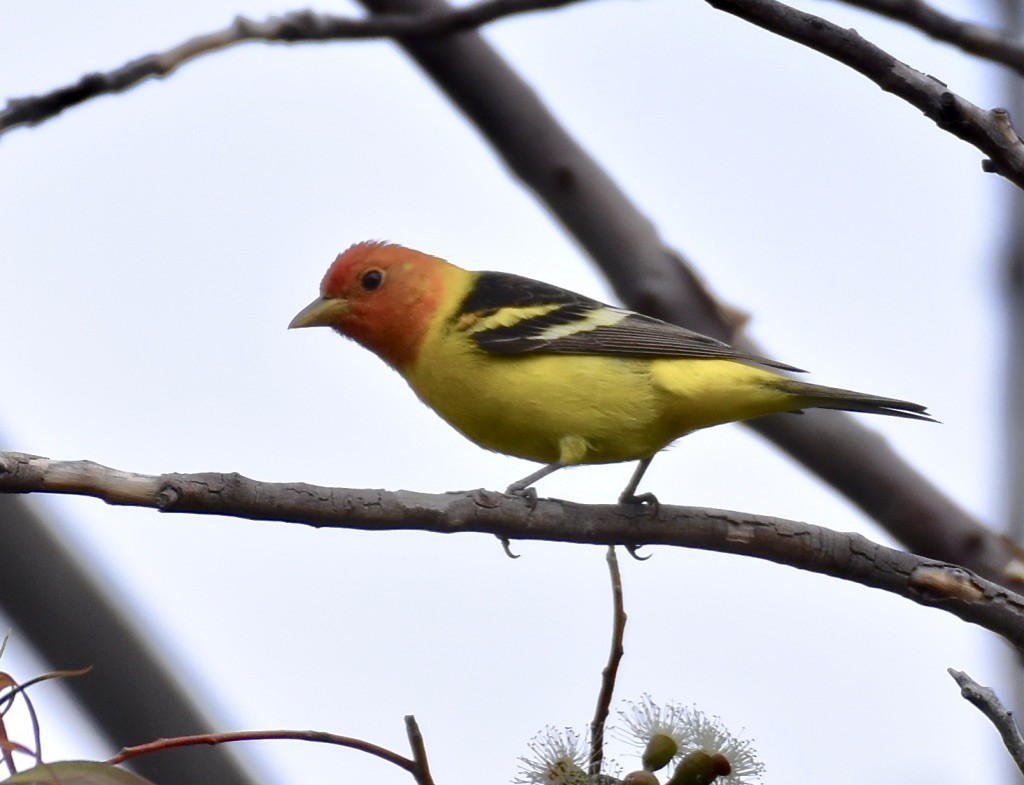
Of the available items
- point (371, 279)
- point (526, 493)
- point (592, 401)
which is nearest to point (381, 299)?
point (371, 279)

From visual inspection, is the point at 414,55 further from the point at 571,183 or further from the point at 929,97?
the point at 929,97

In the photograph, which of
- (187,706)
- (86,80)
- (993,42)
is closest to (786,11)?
(993,42)

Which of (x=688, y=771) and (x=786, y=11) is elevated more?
(x=786, y=11)

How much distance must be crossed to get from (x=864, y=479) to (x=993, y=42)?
8.01 ft

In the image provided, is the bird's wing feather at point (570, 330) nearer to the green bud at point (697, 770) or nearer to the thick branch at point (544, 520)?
the thick branch at point (544, 520)

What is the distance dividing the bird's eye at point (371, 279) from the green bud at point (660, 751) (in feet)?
13.2

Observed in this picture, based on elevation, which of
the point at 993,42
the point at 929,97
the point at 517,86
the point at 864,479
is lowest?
the point at 864,479

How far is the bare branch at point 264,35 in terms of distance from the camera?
3.54 meters

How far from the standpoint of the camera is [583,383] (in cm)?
565

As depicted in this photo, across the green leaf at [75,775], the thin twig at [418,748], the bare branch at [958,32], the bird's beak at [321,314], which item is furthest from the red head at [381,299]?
the green leaf at [75,775]

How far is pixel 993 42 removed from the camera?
355 centimetres

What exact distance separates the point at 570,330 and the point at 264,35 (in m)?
2.41

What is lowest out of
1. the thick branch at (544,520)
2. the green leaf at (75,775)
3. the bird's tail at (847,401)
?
the green leaf at (75,775)

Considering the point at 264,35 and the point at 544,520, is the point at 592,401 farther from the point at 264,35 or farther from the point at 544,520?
the point at 264,35
